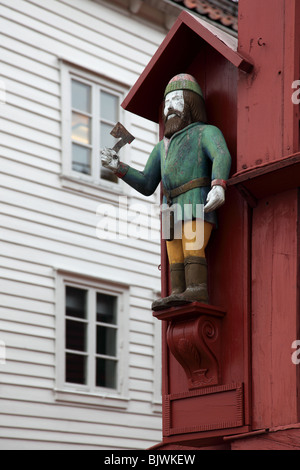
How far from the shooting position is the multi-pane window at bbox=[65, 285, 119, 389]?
33.8ft

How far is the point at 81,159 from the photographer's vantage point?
10891 millimetres

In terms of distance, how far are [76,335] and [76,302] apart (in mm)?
360

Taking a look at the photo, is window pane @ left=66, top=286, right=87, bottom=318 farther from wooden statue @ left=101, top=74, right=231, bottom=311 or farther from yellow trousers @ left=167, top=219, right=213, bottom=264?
yellow trousers @ left=167, top=219, right=213, bottom=264

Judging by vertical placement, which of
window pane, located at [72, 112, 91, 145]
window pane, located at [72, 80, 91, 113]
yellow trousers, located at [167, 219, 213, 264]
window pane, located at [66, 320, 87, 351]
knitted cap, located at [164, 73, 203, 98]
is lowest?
yellow trousers, located at [167, 219, 213, 264]

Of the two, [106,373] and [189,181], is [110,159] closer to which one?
[189,181]

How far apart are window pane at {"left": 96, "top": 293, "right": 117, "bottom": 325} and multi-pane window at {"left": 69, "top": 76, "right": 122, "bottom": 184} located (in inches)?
52.5

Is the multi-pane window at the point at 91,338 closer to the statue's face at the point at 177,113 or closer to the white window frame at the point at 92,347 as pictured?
the white window frame at the point at 92,347

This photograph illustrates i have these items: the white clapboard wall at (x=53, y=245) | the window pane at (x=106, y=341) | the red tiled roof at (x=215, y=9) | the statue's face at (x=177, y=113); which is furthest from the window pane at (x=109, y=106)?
the statue's face at (x=177, y=113)

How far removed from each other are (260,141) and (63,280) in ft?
18.3

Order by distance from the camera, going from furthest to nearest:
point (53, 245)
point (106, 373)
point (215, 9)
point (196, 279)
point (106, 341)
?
point (215, 9) → point (106, 341) → point (106, 373) → point (53, 245) → point (196, 279)

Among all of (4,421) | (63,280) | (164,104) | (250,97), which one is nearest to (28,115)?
(63,280)

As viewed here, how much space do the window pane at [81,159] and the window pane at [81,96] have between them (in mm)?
456

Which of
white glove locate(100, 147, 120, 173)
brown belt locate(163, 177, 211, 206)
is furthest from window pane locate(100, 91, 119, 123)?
brown belt locate(163, 177, 211, 206)

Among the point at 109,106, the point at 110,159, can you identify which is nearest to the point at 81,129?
the point at 109,106
